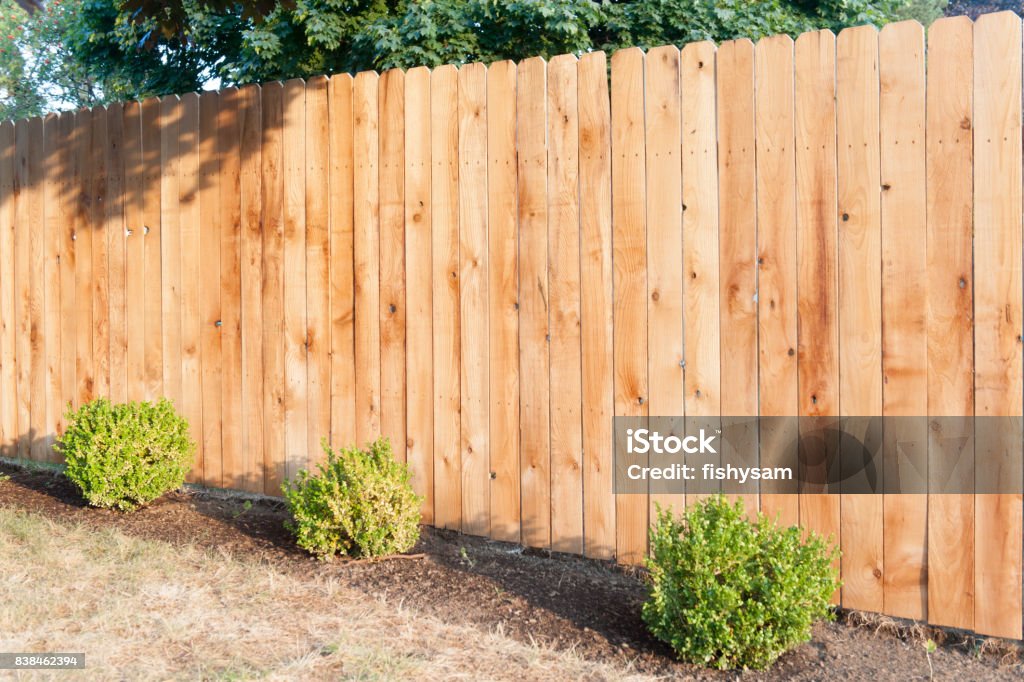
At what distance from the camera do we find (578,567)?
372cm

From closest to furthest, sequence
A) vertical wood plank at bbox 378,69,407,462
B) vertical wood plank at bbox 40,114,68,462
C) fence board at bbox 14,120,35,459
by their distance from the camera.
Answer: vertical wood plank at bbox 378,69,407,462 < vertical wood plank at bbox 40,114,68,462 < fence board at bbox 14,120,35,459

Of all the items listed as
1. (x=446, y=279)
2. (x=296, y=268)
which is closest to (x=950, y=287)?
(x=446, y=279)

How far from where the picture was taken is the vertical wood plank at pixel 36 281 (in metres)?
5.46

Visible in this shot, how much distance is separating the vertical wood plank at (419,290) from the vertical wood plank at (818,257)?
174 cm

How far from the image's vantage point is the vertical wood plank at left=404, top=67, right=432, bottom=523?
4.11m

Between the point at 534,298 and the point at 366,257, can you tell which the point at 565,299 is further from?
the point at 366,257

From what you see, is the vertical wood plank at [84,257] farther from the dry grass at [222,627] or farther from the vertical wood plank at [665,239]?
the vertical wood plank at [665,239]

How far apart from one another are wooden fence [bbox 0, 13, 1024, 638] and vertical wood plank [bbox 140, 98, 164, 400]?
2 cm

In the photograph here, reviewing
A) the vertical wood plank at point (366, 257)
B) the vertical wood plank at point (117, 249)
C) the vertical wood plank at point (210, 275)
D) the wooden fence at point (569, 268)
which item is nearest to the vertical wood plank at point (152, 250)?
the wooden fence at point (569, 268)

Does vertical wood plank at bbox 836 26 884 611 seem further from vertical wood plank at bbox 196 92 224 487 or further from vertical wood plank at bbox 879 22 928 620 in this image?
vertical wood plank at bbox 196 92 224 487

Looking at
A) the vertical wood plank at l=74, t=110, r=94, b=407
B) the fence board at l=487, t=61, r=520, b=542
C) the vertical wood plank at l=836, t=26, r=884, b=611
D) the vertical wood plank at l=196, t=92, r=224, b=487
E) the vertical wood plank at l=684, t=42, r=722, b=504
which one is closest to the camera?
the vertical wood plank at l=836, t=26, r=884, b=611

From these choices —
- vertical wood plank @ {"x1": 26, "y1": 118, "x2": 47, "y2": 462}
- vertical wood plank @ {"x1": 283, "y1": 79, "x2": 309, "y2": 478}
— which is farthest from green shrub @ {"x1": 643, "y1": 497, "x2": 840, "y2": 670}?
vertical wood plank @ {"x1": 26, "y1": 118, "x2": 47, "y2": 462}

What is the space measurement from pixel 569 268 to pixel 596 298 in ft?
0.61

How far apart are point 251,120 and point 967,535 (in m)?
3.96
